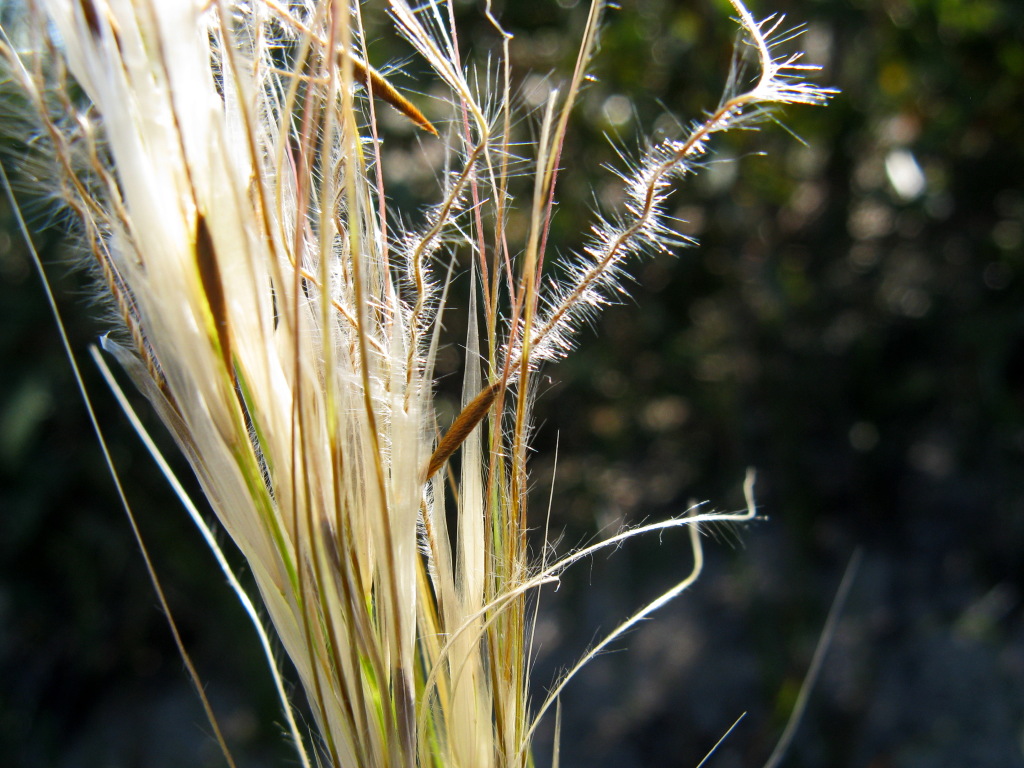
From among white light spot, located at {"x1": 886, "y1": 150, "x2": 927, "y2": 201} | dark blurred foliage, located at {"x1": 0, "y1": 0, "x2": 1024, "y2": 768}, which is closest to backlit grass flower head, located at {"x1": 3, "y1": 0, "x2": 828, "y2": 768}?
dark blurred foliage, located at {"x1": 0, "y1": 0, "x2": 1024, "y2": 768}

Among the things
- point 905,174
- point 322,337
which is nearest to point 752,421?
point 905,174

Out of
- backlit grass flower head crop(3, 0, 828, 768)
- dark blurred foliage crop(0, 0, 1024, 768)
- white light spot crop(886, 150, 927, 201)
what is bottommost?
dark blurred foliage crop(0, 0, 1024, 768)

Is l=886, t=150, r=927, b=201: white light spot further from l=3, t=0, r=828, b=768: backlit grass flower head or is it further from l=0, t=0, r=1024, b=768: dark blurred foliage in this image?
l=3, t=0, r=828, b=768: backlit grass flower head

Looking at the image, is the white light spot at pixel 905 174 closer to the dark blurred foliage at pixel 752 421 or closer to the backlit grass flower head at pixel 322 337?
the dark blurred foliage at pixel 752 421

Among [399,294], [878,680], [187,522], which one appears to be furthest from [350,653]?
[878,680]

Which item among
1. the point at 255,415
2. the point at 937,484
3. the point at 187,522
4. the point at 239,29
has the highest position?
the point at 239,29

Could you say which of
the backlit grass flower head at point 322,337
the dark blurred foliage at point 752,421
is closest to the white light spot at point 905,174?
the dark blurred foliage at point 752,421

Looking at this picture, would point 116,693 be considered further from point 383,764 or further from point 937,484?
point 937,484
